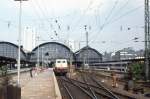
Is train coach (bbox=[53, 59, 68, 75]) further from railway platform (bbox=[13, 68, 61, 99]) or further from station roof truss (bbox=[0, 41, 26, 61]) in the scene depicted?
station roof truss (bbox=[0, 41, 26, 61])

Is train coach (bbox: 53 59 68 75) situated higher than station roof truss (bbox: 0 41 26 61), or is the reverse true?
station roof truss (bbox: 0 41 26 61)

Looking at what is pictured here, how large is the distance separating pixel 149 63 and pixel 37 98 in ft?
97.6

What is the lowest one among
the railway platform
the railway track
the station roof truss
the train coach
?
the railway track

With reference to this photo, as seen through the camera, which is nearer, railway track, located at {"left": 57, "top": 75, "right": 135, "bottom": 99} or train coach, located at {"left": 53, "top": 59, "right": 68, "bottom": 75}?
railway track, located at {"left": 57, "top": 75, "right": 135, "bottom": 99}

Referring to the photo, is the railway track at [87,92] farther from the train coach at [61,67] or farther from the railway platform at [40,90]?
the train coach at [61,67]

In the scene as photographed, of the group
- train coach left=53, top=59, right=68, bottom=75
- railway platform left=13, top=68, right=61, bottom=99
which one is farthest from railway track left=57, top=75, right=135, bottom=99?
train coach left=53, top=59, right=68, bottom=75

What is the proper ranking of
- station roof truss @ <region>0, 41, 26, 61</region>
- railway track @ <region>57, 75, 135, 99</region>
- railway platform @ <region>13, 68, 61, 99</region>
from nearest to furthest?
railway platform @ <region>13, 68, 61, 99</region> < railway track @ <region>57, 75, 135, 99</region> < station roof truss @ <region>0, 41, 26, 61</region>

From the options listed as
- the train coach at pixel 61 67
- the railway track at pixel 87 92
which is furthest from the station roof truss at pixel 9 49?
the railway track at pixel 87 92

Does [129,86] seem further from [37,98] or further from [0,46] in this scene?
[0,46]

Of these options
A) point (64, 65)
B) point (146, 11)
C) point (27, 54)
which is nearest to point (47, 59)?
point (27, 54)

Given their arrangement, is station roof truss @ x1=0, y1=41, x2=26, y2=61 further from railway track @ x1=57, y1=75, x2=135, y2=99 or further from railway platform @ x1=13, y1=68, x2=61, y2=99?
railway track @ x1=57, y1=75, x2=135, y2=99

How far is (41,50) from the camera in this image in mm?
199750

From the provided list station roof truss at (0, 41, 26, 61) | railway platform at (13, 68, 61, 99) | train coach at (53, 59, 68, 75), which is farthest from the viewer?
station roof truss at (0, 41, 26, 61)

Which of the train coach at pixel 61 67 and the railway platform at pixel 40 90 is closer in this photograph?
the railway platform at pixel 40 90
